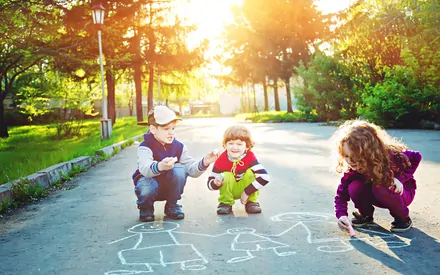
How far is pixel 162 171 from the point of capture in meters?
5.14

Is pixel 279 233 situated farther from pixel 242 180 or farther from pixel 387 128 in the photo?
pixel 387 128

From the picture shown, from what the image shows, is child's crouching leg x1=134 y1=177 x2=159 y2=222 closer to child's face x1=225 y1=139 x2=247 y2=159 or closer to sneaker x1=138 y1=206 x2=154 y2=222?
sneaker x1=138 y1=206 x2=154 y2=222

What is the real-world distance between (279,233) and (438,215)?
1.67 meters

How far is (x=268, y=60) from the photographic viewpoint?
123 feet

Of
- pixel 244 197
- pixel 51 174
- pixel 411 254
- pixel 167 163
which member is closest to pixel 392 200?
pixel 411 254

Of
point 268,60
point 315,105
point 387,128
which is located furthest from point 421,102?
point 268,60

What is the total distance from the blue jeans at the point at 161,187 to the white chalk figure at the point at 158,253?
49cm

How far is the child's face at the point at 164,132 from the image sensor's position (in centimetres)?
518

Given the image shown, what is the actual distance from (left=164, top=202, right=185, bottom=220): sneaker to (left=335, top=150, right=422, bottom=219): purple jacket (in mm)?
1628

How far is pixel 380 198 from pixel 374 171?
34 centimetres

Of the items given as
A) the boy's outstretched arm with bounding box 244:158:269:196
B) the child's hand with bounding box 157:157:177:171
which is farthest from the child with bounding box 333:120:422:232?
the child's hand with bounding box 157:157:177:171

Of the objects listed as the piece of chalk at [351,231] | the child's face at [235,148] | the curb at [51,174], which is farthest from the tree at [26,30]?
the piece of chalk at [351,231]

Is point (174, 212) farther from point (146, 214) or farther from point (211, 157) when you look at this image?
point (211, 157)

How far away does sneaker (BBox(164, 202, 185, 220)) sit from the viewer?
5227 mm
